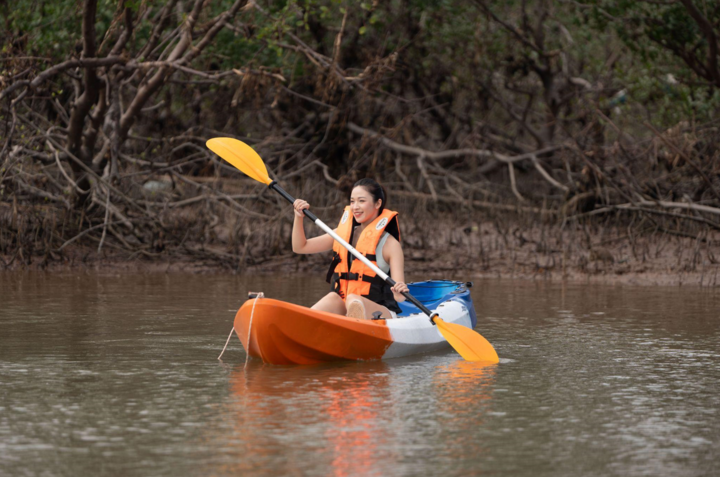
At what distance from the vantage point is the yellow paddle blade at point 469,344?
5344mm

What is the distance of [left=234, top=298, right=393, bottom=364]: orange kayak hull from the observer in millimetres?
5074

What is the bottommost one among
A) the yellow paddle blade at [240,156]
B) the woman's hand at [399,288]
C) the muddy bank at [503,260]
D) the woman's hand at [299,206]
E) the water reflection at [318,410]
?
the water reflection at [318,410]

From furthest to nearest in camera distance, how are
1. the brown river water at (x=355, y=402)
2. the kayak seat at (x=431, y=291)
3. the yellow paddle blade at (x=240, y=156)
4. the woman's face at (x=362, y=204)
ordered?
1. the yellow paddle blade at (x=240, y=156)
2. the kayak seat at (x=431, y=291)
3. the woman's face at (x=362, y=204)
4. the brown river water at (x=355, y=402)

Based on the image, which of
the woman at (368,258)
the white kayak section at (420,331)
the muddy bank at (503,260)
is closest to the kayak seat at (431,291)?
the white kayak section at (420,331)

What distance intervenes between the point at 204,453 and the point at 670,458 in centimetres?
149

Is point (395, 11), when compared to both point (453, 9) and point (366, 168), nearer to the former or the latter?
point (453, 9)

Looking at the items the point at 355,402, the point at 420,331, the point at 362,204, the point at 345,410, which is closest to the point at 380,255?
the point at 362,204

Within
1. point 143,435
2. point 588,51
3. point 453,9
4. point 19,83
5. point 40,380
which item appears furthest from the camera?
point 588,51

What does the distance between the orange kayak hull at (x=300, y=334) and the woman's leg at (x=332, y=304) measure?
0.47 metres

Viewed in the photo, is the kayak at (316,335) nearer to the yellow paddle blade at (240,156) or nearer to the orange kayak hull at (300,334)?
the orange kayak hull at (300,334)

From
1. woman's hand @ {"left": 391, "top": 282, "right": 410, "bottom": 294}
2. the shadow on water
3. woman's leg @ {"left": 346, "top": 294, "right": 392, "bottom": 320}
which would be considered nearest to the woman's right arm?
woman's leg @ {"left": 346, "top": 294, "right": 392, "bottom": 320}

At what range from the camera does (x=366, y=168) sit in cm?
1395

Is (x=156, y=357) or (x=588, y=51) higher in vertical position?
(x=588, y=51)

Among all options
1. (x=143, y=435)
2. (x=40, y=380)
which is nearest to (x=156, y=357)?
(x=40, y=380)
